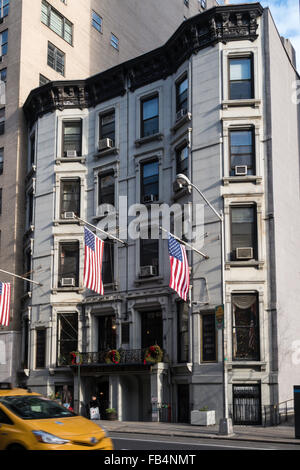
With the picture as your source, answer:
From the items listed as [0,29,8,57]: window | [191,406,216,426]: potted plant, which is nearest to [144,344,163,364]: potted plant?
[191,406,216,426]: potted plant

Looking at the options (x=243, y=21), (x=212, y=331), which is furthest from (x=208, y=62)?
(x=212, y=331)

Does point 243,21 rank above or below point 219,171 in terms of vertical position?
above

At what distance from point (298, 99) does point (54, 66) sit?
17.9 meters

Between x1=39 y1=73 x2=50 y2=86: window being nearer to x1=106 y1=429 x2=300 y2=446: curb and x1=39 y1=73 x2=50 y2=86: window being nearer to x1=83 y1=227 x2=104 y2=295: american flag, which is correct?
x1=83 y1=227 x2=104 y2=295: american flag

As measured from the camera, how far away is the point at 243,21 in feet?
96.2

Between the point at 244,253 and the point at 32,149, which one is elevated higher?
the point at 32,149

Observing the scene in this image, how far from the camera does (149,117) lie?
32875 mm

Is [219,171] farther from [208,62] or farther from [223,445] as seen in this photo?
[223,445]

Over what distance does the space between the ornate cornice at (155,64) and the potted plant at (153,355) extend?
Answer: 47.9ft

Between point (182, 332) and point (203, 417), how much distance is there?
464 centimetres

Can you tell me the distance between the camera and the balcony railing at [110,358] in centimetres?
2853

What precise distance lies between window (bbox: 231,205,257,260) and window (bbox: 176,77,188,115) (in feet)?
20.5

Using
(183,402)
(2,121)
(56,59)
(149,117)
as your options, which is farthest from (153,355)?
(56,59)

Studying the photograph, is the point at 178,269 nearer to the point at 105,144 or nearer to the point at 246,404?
the point at 246,404
